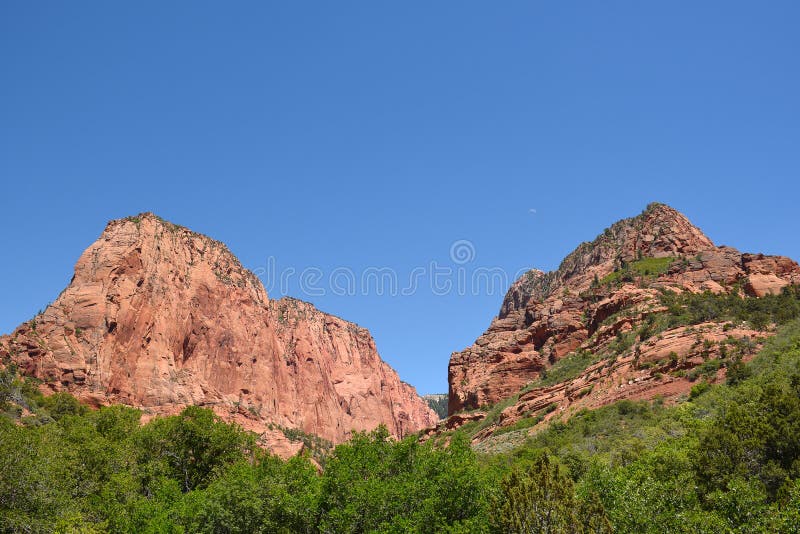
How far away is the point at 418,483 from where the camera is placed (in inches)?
1010

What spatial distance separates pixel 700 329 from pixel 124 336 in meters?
80.0

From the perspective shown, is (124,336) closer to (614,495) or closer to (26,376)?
(26,376)

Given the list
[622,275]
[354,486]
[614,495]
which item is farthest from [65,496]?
[622,275]

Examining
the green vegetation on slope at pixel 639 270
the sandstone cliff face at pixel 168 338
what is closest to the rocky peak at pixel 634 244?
the green vegetation on slope at pixel 639 270

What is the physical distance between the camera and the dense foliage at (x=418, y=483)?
19383mm

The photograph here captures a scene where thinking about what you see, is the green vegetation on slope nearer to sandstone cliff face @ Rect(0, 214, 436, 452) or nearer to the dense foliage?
sandstone cliff face @ Rect(0, 214, 436, 452)

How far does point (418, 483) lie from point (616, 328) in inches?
2275

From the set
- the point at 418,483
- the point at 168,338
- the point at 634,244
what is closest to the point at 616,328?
the point at 634,244

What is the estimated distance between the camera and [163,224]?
4545 inches

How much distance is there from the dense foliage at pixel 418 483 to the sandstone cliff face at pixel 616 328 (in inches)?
641

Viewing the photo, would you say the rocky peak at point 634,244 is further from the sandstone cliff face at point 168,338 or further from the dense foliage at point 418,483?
the dense foliage at point 418,483

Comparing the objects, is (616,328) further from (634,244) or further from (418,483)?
(418,483)

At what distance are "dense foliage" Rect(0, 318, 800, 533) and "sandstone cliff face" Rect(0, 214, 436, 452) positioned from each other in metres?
39.8

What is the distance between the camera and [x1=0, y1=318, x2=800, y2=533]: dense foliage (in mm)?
19383
